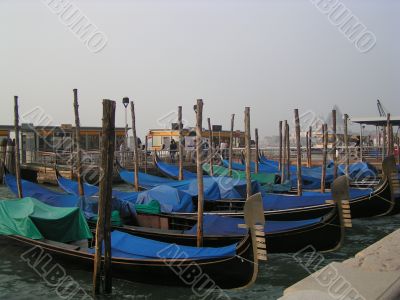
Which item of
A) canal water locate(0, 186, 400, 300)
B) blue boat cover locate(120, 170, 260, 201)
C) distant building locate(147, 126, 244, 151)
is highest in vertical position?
distant building locate(147, 126, 244, 151)

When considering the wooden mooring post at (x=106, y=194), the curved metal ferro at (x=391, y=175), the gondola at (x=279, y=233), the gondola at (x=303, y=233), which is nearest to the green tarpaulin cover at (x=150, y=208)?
the gondola at (x=279, y=233)

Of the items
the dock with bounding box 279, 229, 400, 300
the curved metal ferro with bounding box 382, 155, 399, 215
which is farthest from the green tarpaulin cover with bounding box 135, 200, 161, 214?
the dock with bounding box 279, 229, 400, 300

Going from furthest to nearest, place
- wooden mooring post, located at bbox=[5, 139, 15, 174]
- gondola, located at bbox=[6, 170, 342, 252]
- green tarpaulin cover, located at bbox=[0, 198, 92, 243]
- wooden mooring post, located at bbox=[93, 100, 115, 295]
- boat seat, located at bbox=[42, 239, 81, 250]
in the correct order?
wooden mooring post, located at bbox=[5, 139, 15, 174] < gondola, located at bbox=[6, 170, 342, 252] < green tarpaulin cover, located at bbox=[0, 198, 92, 243] < boat seat, located at bbox=[42, 239, 81, 250] < wooden mooring post, located at bbox=[93, 100, 115, 295]

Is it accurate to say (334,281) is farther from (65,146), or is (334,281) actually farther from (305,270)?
(65,146)

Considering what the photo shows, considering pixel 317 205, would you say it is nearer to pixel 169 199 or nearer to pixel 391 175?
pixel 391 175

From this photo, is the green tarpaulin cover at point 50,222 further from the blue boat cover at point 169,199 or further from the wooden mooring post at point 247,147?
the wooden mooring post at point 247,147

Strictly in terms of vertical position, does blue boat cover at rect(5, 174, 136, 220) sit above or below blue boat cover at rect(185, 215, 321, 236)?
above

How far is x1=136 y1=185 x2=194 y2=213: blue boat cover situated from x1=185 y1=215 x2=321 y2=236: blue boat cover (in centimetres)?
171

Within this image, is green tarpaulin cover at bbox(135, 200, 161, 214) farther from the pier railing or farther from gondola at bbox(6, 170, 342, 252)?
the pier railing

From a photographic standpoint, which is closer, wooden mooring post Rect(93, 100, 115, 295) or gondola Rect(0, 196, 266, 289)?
wooden mooring post Rect(93, 100, 115, 295)

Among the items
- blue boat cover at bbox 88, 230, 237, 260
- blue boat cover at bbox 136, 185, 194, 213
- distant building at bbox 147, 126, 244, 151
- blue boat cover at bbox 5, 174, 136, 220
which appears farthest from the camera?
distant building at bbox 147, 126, 244, 151

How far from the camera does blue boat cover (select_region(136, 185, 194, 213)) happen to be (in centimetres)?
984

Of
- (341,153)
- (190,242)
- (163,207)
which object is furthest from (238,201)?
(341,153)

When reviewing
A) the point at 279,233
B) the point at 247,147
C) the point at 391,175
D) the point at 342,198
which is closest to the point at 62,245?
the point at 279,233
